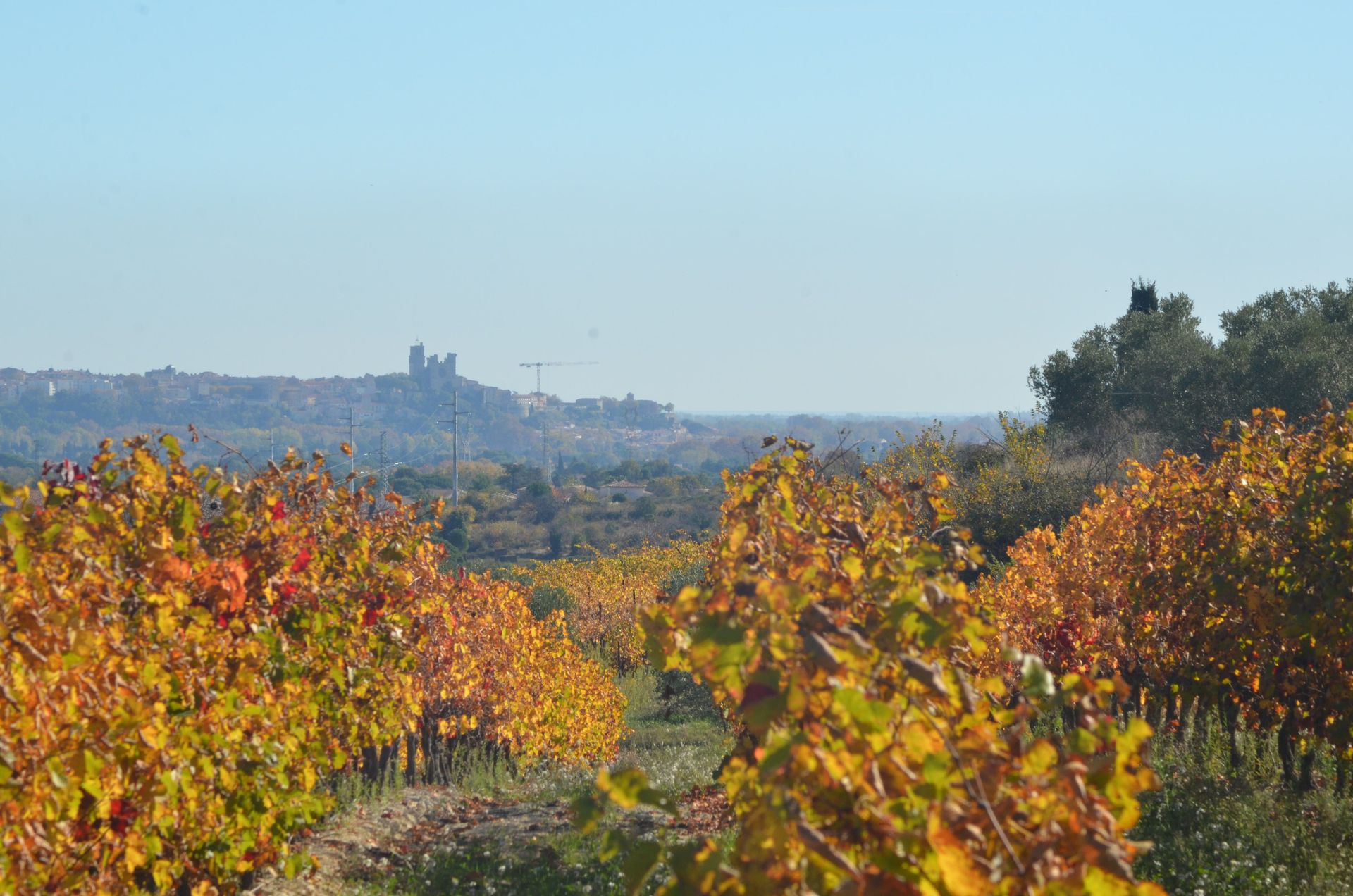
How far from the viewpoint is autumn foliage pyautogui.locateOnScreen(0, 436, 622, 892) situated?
445 cm

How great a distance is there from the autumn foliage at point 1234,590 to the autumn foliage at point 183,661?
4.37m

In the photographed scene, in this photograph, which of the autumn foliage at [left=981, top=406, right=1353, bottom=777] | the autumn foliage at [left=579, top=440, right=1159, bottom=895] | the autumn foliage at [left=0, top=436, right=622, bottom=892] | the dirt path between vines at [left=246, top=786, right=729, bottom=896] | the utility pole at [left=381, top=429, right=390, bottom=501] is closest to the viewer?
the autumn foliage at [left=579, top=440, right=1159, bottom=895]

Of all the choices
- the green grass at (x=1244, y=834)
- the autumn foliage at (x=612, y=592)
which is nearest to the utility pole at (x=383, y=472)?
the autumn foliage at (x=612, y=592)

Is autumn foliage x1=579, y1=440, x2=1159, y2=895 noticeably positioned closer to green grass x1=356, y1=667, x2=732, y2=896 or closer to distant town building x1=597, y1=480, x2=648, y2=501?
green grass x1=356, y1=667, x2=732, y2=896

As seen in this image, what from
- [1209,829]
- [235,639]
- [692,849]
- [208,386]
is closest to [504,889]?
[235,639]

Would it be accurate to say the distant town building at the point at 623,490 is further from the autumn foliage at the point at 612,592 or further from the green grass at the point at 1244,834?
the green grass at the point at 1244,834

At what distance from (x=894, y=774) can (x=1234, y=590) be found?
678 cm

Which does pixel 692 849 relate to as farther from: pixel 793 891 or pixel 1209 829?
pixel 1209 829

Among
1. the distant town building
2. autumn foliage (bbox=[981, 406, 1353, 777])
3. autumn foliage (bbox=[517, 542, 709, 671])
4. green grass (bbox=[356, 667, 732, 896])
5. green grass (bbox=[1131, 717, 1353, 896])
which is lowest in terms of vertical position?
the distant town building

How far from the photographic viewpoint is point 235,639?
6.28 m

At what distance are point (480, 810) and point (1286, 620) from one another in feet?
21.8

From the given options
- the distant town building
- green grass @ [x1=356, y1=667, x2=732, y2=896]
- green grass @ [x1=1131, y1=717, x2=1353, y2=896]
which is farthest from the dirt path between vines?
the distant town building

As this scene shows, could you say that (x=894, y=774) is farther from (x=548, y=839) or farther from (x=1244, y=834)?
(x=548, y=839)

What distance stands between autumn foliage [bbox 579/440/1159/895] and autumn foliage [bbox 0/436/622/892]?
2483mm
